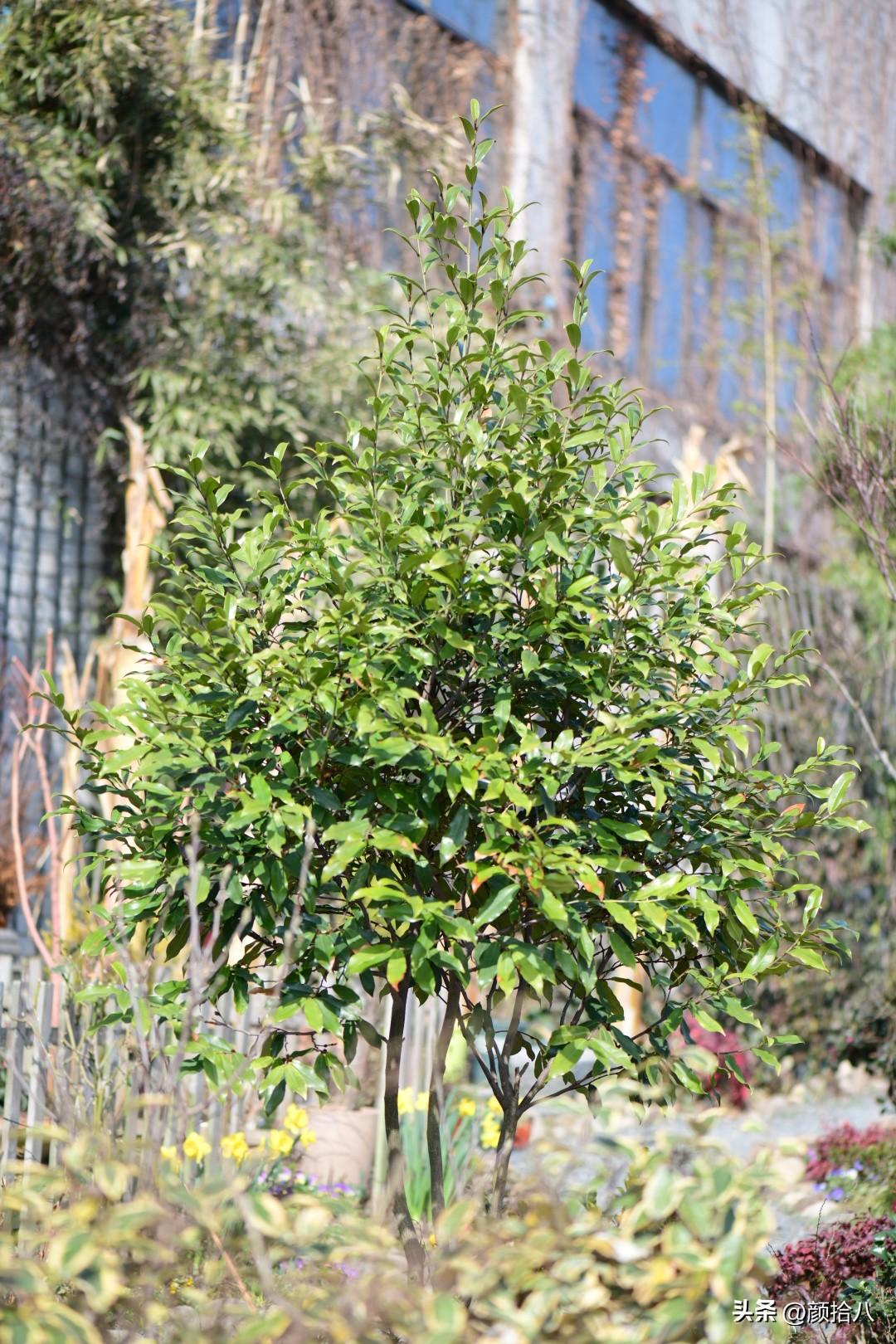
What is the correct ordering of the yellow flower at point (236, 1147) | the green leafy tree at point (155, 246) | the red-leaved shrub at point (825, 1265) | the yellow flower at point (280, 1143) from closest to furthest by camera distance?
the red-leaved shrub at point (825, 1265) < the yellow flower at point (236, 1147) < the yellow flower at point (280, 1143) < the green leafy tree at point (155, 246)

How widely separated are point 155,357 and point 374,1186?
5347mm

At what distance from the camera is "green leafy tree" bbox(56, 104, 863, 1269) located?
265 cm

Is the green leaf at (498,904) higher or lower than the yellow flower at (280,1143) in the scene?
higher

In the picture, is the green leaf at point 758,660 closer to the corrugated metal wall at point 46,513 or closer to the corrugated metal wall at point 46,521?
the corrugated metal wall at point 46,521

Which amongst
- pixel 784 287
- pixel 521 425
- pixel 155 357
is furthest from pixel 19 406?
pixel 784 287

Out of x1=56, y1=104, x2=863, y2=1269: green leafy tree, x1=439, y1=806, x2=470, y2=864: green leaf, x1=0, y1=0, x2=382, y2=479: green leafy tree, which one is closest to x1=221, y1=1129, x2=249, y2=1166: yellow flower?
x1=56, y1=104, x2=863, y2=1269: green leafy tree

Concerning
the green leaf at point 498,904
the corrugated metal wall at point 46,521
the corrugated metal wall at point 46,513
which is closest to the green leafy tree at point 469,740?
the green leaf at point 498,904

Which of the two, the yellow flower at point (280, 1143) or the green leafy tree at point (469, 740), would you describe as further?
the yellow flower at point (280, 1143)

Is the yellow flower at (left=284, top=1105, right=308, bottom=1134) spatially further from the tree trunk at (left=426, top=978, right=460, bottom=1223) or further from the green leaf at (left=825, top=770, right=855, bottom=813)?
the green leaf at (left=825, top=770, right=855, bottom=813)

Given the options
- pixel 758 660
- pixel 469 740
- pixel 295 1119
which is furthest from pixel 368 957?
pixel 295 1119

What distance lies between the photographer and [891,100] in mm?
14688

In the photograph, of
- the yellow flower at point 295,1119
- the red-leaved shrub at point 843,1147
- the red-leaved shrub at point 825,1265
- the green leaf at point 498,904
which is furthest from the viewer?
the red-leaved shrub at point 843,1147

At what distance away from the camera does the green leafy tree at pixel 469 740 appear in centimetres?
265

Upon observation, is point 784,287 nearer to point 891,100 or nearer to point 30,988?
point 891,100
